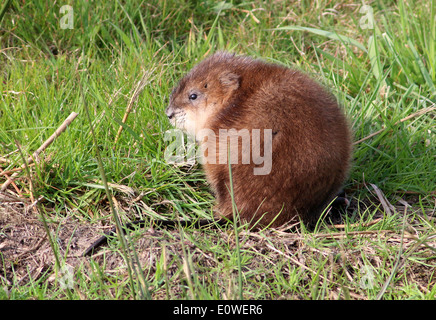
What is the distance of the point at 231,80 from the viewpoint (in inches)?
135

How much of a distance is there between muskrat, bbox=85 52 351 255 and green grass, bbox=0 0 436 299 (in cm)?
17

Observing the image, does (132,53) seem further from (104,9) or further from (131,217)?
(131,217)

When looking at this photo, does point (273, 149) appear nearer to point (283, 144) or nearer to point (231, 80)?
point (283, 144)

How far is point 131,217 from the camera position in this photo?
336cm

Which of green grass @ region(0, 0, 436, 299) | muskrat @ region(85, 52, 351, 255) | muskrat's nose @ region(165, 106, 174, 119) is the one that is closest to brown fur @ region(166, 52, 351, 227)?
muskrat @ region(85, 52, 351, 255)

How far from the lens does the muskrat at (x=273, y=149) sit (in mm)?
3025

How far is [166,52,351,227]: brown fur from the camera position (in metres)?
3.03

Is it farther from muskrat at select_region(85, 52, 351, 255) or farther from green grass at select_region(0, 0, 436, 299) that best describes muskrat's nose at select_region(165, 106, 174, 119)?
muskrat at select_region(85, 52, 351, 255)

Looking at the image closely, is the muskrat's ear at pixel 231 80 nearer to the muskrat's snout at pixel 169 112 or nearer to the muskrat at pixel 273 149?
the muskrat at pixel 273 149

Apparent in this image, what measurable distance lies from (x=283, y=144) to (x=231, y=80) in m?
0.65

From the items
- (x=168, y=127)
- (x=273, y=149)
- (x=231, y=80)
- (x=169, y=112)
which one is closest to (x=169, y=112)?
(x=169, y=112)

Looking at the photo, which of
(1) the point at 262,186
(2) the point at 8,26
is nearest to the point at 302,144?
(1) the point at 262,186

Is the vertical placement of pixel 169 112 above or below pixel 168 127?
above

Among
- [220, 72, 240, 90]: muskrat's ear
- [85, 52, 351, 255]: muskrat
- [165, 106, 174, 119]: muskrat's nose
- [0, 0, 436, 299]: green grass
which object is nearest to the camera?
[0, 0, 436, 299]: green grass
